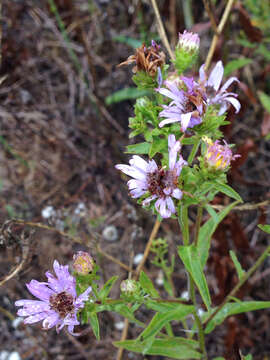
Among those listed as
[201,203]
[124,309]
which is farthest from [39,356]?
[201,203]

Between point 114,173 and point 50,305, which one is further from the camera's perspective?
point 114,173

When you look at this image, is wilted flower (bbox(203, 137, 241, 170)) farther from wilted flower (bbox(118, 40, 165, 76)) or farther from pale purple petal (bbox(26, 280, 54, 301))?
pale purple petal (bbox(26, 280, 54, 301))

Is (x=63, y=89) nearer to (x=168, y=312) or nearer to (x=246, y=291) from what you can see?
(x=246, y=291)

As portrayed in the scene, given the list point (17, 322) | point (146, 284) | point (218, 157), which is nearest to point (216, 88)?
point (218, 157)

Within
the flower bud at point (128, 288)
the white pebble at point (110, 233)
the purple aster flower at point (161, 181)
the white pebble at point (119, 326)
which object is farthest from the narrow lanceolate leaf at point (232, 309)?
the white pebble at point (110, 233)

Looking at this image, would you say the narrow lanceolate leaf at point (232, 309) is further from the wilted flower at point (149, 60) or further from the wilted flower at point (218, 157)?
the wilted flower at point (149, 60)

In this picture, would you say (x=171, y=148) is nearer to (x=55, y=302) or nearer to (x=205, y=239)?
(x=205, y=239)

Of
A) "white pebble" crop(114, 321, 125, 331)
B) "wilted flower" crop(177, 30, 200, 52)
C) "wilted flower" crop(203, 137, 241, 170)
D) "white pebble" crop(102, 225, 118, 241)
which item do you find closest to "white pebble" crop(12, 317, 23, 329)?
"white pebble" crop(114, 321, 125, 331)
